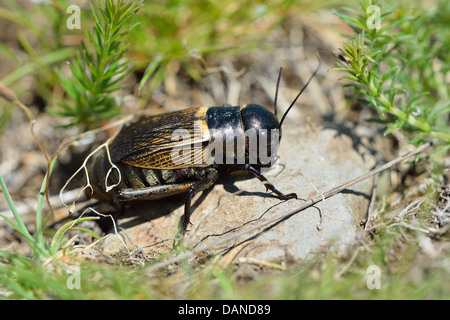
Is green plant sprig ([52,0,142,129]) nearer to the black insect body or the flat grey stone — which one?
the black insect body

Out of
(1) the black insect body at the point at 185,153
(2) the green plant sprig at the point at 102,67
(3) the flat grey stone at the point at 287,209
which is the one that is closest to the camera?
(3) the flat grey stone at the point at 287,209

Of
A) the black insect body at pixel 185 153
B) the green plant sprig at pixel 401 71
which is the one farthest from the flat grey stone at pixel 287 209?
the green plant sprig at pixel 401 71

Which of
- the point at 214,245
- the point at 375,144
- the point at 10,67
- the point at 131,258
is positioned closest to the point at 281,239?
the point at 214,245

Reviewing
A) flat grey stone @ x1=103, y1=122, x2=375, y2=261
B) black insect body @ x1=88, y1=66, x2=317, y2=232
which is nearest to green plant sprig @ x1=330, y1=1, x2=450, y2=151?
flat grey stone @ x1=103, y1=122, x2=375, y2=261

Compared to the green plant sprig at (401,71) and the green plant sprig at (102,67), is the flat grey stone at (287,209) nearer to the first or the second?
the green plant sprig at (401,71)

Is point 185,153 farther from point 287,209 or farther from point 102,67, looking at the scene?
point 102,67

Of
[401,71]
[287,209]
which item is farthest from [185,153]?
[401,71]
